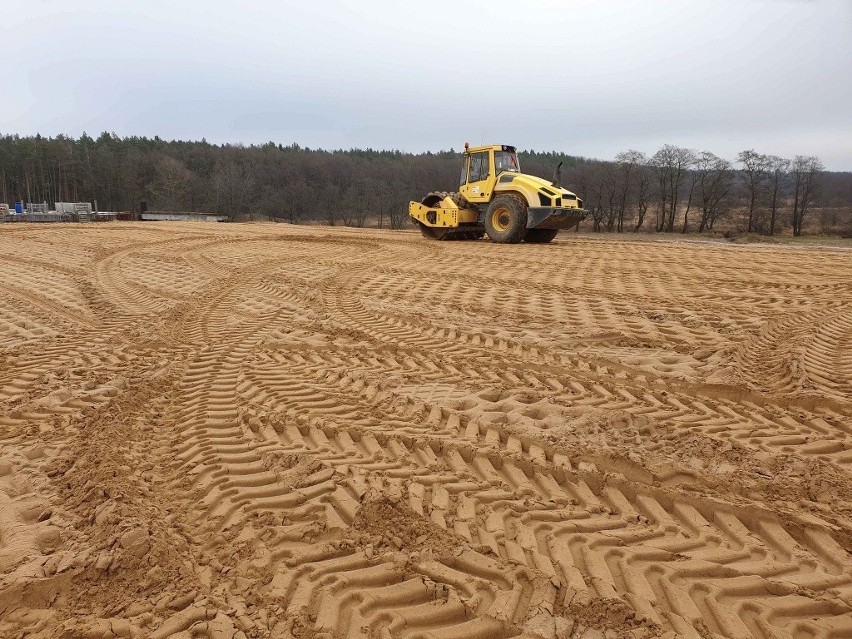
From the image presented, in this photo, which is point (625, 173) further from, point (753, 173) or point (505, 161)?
point (505, 161)

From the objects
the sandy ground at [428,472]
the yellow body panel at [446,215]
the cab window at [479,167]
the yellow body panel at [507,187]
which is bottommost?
the sandy ground at [428,472]

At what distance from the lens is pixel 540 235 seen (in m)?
17.1

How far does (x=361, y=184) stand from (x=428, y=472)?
5757 centimetres

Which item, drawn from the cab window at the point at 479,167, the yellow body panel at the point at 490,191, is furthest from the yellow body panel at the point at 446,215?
the cab window at the point at 479,167

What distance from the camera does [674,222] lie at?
42.2 metres

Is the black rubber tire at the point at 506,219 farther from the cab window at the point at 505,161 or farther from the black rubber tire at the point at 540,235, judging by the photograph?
the cab window at the point at 505,161

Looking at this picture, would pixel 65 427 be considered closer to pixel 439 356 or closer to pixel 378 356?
pixel 378 356

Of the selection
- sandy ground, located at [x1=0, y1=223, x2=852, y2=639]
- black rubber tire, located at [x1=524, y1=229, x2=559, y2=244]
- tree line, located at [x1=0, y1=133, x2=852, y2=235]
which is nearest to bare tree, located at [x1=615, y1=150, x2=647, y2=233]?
tree line, located at [x1=0, y1=133, x2=852, y2=235]

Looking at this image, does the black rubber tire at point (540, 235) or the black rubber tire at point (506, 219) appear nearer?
the black rubber tire at point (506, 219)

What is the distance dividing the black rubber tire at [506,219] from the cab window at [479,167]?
915 mm

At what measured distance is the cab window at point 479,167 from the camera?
55.3 feet

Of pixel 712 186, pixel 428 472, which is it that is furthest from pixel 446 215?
pixel 712 186

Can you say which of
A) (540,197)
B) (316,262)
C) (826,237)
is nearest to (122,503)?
(316,262)

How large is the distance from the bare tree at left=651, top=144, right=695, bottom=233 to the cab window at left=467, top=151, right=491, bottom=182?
90.4 ft
